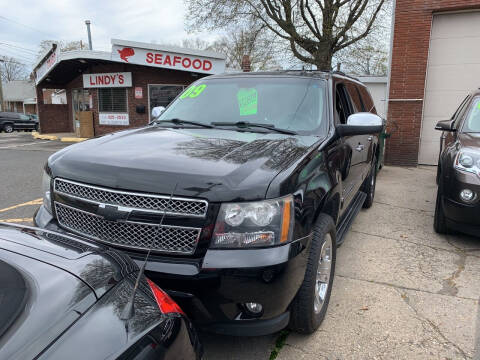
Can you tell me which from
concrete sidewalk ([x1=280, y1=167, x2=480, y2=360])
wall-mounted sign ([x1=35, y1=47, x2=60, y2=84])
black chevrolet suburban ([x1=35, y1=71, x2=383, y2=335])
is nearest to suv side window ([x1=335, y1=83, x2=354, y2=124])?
black chevrolet suburban ([x1=35, y1=71, x2=383, y2=335])

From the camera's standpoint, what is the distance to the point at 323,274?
2822mm

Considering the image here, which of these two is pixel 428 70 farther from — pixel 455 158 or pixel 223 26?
pixel 223 26

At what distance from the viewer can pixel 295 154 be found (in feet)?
8.09

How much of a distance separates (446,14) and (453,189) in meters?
7.14

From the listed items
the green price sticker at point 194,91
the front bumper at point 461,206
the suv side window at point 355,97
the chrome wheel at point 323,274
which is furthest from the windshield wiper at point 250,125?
the front bumper at point 461,206

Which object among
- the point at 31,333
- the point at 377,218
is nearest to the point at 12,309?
the point at 31,333

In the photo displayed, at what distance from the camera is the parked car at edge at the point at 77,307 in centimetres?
116

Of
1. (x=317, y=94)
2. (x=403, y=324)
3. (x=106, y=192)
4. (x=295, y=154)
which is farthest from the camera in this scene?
(x=317, y=94)

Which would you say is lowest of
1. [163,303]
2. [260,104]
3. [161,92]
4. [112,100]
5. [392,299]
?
[392,299]

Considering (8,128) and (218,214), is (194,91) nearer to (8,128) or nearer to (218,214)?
(218,214)

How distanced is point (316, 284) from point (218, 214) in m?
1.01

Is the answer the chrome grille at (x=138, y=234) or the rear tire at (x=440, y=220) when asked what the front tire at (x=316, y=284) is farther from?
the rear tire at (x=440, y=220)

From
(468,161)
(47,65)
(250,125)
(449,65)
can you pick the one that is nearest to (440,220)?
(468,161)

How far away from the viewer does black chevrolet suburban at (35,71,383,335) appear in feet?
6.67
